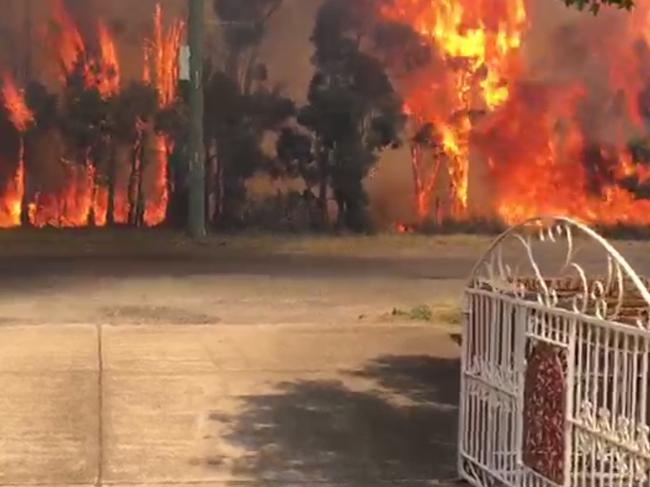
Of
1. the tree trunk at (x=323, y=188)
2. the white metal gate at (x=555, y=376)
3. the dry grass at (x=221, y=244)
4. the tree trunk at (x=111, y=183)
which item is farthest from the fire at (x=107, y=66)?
the white metal gate at (x=555, y=376)

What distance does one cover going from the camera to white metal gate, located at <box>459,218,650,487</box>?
16.8 feet

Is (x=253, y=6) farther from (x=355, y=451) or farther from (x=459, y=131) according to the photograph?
(x=355, y=451)

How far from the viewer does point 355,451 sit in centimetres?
764

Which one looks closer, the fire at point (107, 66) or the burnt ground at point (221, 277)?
the burnt ground at point (221, 277)

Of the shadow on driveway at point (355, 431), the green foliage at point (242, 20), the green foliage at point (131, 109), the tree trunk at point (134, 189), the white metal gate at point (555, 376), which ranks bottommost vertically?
the shadow on driveway at point (355, 431)

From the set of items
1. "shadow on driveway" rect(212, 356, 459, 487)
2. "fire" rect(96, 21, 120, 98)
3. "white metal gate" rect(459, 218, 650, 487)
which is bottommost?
"shadow on driveway" rect(212, 356, 459, 487)

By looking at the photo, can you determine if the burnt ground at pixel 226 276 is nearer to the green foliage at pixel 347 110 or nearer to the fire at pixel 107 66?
the green foliage at pixel 347 110

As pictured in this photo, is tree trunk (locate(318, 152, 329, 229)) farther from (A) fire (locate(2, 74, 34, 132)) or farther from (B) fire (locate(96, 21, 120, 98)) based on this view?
(A) fire (locate(2, 74, 34, 132))

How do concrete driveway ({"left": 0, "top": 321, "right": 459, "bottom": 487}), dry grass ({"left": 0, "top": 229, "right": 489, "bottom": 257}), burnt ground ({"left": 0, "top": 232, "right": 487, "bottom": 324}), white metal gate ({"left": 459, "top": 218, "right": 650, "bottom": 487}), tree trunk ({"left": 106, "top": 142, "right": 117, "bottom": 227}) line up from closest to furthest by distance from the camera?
white metal gate ({"left": 459, "top": 218, "right": 650, "bottom": 487}) < concrete driveway ({"left": 0, "top": 321, "right": 459, "bottom": 487}) < burnt ground ({"left": 0, "top": 232, "right": 487, "bottom": 324}) < dry grass ({"left": 0, "top": 229, "right": 489, "bottom": 257}) < tree trunk ({"left": 106, "top": 142, "right": 117, "bottom": 227})

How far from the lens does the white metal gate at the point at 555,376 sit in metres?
5.11

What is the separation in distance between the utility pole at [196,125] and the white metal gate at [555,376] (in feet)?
34.3

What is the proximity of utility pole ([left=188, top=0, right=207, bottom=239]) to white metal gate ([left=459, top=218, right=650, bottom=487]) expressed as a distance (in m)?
10.4

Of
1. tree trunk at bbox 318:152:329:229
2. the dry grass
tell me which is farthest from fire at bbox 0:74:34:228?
tree trunk at bbox 318:152:329:229

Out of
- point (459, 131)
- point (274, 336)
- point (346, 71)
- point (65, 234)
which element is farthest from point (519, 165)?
point (274, 336)
